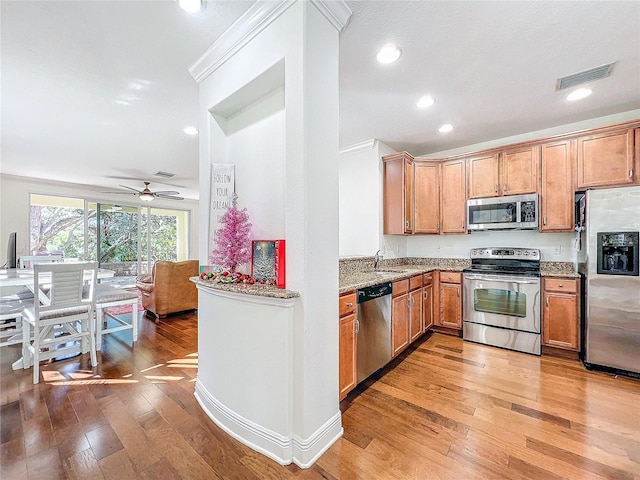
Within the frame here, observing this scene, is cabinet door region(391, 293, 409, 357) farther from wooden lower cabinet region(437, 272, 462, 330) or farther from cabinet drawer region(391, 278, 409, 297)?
wooden lower cabinet region(437, 272, 462, 330)

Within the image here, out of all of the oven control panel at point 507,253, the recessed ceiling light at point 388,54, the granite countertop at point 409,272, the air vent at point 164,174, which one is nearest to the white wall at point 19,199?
the air vent at point 164,174

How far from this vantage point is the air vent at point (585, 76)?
2.32 m

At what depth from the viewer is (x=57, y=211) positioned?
6.29 metres

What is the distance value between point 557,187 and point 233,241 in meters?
3.67

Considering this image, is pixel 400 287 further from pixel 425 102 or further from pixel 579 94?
pixel 579 94

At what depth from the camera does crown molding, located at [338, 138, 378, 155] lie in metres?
3.92

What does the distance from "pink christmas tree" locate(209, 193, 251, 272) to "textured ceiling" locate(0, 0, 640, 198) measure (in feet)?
4.27

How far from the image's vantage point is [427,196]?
13.4 feet

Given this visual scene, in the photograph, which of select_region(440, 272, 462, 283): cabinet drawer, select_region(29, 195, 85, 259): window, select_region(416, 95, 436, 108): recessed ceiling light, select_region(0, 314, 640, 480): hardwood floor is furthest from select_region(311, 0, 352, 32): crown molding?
select_region(29, 195, 85, 259): window

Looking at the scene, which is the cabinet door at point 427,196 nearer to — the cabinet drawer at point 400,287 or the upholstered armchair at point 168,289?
the cabinet drawer at point 400,287

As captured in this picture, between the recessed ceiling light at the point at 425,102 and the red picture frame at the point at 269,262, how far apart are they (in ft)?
7.22

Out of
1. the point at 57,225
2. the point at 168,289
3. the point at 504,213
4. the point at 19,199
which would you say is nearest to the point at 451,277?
the point at 504,213

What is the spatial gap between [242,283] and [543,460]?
208cm

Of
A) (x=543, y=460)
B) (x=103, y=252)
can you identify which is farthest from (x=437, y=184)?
(x=103, y=252)
